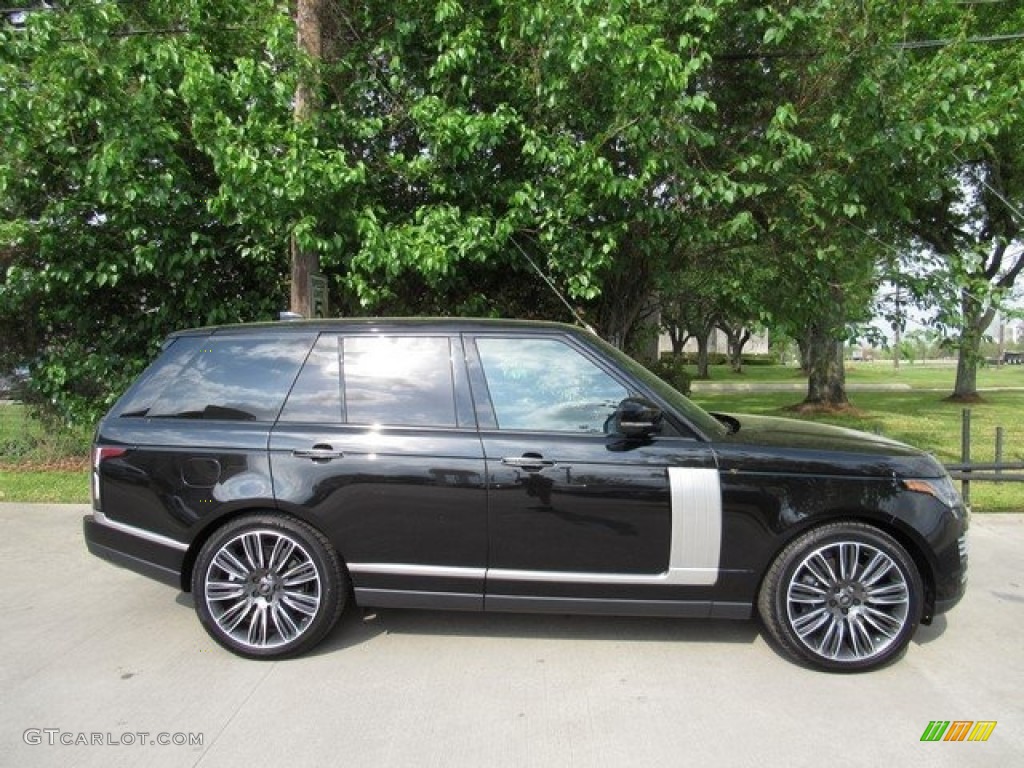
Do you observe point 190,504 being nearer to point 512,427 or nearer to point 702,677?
point 512,427

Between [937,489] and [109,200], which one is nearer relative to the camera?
[937,489]

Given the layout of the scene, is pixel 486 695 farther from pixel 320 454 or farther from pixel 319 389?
pixel 319 389

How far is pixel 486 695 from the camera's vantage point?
3.31 m

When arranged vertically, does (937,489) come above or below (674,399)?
below

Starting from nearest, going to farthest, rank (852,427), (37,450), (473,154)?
(473,154) → (37,450) → (852,427)

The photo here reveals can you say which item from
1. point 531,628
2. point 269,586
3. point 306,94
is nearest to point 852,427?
point 531,628

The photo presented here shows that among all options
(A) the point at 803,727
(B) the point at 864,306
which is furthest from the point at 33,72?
(B) the point at 864,306

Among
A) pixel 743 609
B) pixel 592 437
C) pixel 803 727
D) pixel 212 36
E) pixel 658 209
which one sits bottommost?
pixel 803 727

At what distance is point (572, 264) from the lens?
6.25 meters

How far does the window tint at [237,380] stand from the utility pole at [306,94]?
2.04 m

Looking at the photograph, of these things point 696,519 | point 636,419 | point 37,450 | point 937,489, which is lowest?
point 37,450

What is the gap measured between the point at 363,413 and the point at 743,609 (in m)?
2.28

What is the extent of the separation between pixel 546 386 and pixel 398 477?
3.05 feet

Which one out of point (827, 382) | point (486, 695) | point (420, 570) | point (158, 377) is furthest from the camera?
point (827, 382)
